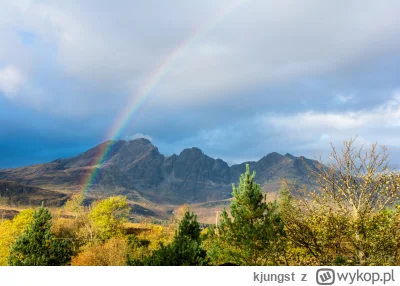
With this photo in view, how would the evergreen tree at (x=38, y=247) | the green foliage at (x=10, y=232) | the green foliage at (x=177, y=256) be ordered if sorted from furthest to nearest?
1. the green foliage at (x=10, y=232)
2. the evergreen tree at (x=38, y=247)
3. the green foliage at (x=177, y=256)

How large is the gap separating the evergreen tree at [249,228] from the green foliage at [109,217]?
43306 millimetres

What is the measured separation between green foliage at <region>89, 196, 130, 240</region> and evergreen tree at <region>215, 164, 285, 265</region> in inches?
1705

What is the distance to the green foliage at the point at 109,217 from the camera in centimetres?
6325

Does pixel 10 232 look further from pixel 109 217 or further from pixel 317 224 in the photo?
pixel 317 224

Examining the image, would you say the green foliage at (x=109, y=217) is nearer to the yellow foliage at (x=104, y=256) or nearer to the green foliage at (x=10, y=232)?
the green foliage at (x=10, y=232)

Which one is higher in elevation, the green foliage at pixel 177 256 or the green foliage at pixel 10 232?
the green foliage at pixel 177 256

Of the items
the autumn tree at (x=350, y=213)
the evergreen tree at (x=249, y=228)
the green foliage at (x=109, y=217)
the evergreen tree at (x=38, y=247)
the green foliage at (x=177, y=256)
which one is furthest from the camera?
the green foliage at (x=109, y=217)

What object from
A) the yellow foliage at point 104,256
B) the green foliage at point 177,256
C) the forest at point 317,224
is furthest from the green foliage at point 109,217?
the green foliage at point 177,256

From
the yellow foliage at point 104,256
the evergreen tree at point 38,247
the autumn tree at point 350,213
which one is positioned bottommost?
the yellow foliage at point 104,256

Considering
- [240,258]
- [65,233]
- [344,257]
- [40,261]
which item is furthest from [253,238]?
[65,233]

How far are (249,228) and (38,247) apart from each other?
2804 cm

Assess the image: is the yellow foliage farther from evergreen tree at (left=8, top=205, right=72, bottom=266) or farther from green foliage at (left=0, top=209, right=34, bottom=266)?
green foliage at (left=0, top=209, right=34, bottom=266)

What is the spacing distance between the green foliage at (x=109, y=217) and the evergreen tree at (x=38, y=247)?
2191cm

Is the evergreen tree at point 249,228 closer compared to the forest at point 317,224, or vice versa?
the forest at point 317,224
